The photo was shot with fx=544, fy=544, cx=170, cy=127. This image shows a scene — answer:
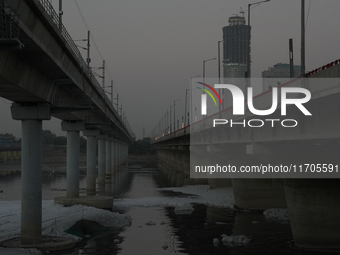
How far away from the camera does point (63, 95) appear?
37.6m

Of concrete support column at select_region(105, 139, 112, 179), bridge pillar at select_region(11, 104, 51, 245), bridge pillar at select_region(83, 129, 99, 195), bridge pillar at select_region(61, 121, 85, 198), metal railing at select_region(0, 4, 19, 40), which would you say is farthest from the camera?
concrete support column at select_region(105, 139, 112, 179)

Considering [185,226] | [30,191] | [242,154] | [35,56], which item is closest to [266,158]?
[185,226]

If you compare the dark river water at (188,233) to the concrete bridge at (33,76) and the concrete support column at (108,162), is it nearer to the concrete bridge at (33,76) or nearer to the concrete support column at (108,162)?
the concrete bridge at (33,76)

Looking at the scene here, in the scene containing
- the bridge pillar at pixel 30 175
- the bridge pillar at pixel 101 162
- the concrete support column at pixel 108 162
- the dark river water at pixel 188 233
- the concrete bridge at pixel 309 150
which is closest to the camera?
the concrete bridge at pixel 309 150

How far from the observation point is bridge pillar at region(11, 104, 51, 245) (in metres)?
29.7

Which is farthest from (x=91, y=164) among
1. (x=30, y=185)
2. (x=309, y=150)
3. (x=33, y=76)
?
(x=33, y=76)

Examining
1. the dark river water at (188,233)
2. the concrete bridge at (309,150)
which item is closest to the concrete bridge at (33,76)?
the dark river water at (188,233)

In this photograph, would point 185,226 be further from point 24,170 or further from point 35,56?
point 35,56

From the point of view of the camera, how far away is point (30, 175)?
29719mm

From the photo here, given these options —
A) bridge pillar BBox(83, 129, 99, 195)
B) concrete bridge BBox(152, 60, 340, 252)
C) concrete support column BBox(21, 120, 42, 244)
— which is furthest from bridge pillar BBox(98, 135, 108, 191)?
concrete support column BBox(21, 120, 42, 244)

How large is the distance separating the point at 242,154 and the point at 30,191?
26.4m

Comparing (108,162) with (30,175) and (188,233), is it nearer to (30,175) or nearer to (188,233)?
(188,233)

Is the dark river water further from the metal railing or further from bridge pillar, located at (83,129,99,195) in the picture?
bridge pillar, located at (83,129,99,195)

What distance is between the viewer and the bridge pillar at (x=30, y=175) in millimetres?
29656
